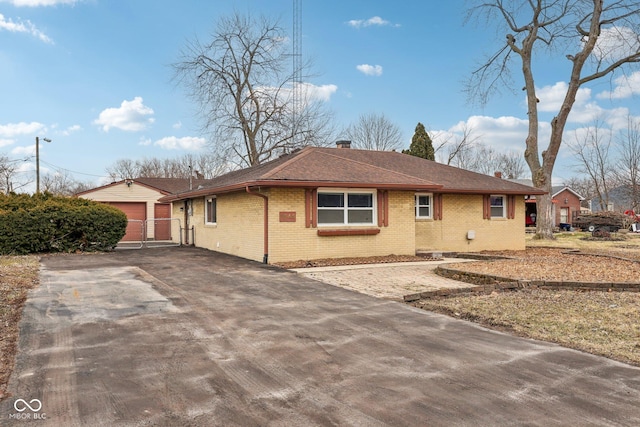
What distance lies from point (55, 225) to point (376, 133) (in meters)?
29.6

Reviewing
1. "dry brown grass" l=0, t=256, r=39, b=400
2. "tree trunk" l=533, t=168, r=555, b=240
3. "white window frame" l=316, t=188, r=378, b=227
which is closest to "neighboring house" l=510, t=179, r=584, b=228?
"tree trunk" l=533, t=168, r=555, b=240

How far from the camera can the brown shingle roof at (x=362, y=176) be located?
1253cm

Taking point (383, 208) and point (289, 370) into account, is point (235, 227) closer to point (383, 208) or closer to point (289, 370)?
point (383, 208)

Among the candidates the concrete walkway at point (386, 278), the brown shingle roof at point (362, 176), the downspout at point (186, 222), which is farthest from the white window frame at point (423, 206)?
the downspout at point (186, 222)

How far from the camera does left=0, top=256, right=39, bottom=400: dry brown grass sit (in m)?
4.23

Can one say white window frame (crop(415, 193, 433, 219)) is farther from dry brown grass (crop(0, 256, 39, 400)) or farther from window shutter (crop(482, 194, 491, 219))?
dry brown grass (crop(0, 256, 39, 400))

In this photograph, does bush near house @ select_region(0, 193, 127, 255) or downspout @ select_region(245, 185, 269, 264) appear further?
bush near house @ select_region(0, 193, 127, 255)

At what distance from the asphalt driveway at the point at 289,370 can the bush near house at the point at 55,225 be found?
29.7 feet

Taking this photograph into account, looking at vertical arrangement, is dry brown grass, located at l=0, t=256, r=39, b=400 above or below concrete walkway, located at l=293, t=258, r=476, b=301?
above

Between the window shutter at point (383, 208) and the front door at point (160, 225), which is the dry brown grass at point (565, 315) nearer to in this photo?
the window shutter at point (383, 208)

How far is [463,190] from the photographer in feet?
53.4

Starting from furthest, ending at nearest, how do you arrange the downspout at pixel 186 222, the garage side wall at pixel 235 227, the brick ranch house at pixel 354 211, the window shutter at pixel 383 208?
the downspout at pixel 186 222
the window shutter at pixel 383 208
the garage side wall at pixel 235 227
the brick ranch house at pixel 354 211

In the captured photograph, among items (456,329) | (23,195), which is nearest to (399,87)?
(23,195)

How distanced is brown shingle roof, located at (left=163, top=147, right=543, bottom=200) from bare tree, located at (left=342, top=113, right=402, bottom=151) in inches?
797
